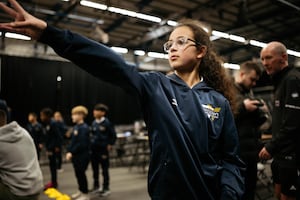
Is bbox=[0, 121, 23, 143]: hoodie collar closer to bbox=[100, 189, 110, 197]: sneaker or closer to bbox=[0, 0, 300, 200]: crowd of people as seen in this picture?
bbox=[0, 0, 300, 200]: crowd of people

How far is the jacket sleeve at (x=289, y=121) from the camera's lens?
7.11 feet

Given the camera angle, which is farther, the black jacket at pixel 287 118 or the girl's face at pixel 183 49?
the black jacket at pixel 287 118

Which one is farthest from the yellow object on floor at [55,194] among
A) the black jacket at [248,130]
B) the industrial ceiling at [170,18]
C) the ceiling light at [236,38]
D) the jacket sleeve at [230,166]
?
the ceiling light at [236,38]

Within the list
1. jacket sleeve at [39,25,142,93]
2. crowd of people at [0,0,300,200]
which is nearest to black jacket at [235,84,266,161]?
crowd of people at [0,0,300,200]

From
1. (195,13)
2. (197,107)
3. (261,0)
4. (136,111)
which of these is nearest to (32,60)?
(136,111)

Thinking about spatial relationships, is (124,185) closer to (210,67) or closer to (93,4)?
(93,4)

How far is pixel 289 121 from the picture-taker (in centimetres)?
218

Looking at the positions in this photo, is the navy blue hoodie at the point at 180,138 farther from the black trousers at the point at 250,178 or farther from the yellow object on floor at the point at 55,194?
the yellow object on floor at the point at 55,194

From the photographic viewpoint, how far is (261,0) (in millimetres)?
7504

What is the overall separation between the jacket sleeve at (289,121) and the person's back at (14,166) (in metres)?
2.02

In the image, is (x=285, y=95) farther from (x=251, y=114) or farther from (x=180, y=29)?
(x=180, y=29)

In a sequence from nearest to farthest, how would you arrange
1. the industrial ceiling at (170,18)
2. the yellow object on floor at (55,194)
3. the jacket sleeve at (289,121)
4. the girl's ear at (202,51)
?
the girl's ear at (202,51) < the jacket sleeve at (289,121) < the yellow object on floor at (55,194) < the industrial ceiling at (170,18)

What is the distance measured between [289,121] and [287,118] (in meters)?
0.03

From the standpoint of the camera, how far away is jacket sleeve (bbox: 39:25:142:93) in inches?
31.7
